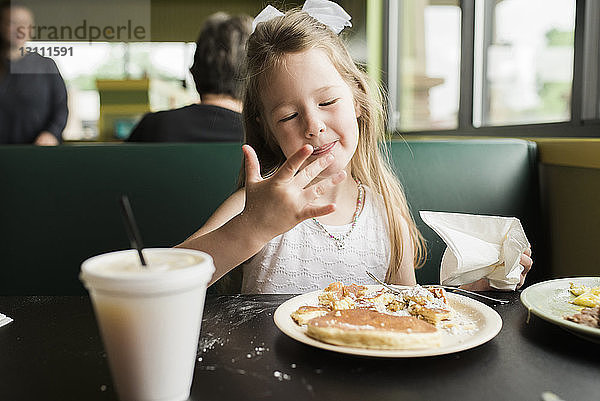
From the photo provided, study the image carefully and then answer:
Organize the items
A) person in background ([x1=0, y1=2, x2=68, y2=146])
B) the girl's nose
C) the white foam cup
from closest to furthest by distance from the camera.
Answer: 1. the white foam cup
2. the girl's nose
3. person in background ([x1=0, y1=2, x2=68, y2=146])

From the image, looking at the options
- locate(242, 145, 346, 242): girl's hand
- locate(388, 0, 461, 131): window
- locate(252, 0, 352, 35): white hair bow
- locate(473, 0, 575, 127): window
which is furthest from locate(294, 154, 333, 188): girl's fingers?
locate(388, 0, 461, 131): window

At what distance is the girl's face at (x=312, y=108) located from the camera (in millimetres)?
1251

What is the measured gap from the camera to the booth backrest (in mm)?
1646

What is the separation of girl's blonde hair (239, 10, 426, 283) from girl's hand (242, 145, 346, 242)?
0.53 metres

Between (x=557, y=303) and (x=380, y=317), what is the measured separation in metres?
0.29

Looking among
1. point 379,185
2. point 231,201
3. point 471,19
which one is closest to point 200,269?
point 231,201

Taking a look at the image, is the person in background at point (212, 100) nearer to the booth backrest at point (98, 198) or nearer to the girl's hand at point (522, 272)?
the booth backrest at point (98, 198)

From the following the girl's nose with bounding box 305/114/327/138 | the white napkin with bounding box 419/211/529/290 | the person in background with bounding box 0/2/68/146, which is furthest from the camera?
the person in background with bounding box 0/2/68/146

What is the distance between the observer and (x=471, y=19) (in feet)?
9.89

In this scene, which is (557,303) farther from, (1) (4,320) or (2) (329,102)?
(1) (4,320)

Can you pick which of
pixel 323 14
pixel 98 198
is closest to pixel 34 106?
pixel 98 198

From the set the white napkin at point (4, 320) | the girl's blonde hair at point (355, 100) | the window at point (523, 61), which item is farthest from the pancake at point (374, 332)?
the window at point (523, 61)

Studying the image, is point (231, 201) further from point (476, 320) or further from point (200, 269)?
point (200, 269)

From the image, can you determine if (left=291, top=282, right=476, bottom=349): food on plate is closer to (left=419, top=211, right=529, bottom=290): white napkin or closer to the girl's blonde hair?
(left=419, top=211, right=529, bottom=290): white napkin
